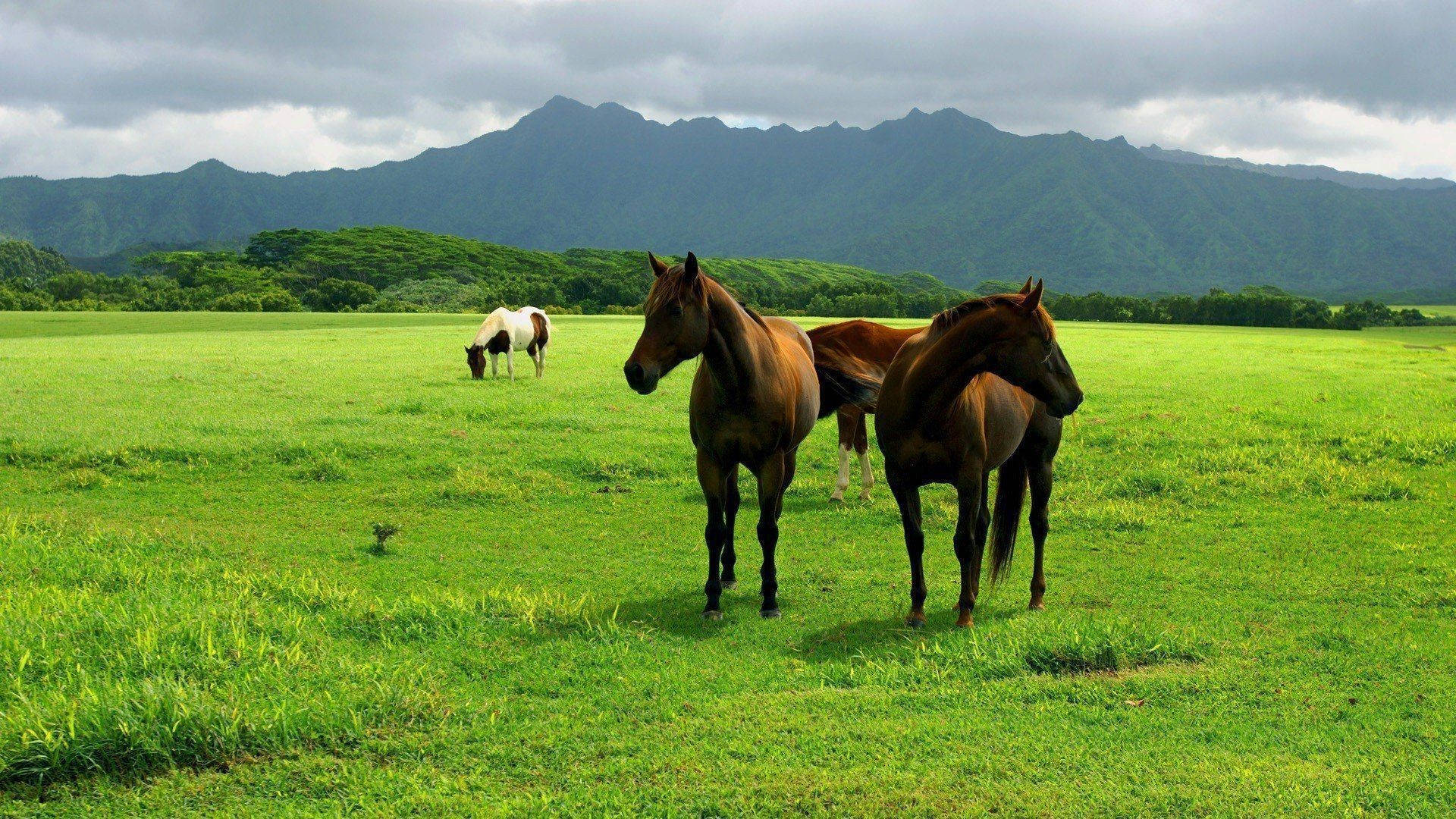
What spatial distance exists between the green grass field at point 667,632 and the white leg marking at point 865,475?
0.64 metres

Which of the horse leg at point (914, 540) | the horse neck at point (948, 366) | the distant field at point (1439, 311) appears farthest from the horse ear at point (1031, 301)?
the distant field at point (1439, 311)

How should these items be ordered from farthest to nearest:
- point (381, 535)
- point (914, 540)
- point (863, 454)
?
point (863, 454)
point (381, 535)
point (914, 540)

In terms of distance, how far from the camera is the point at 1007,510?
7.81 meters

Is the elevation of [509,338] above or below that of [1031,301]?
below

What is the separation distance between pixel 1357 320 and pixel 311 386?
6508 cm

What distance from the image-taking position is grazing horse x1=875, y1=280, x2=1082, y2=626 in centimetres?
631

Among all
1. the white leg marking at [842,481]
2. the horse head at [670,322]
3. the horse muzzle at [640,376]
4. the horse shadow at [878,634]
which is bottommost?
the horse shadow at [878,634]

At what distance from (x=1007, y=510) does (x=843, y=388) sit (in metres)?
4.00

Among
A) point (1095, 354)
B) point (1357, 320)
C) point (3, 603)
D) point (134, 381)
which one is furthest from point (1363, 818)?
point (1357, 320)

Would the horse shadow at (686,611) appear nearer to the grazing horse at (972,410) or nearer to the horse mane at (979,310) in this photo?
the grazing horse at (972,410)

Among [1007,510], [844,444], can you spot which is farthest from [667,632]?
[844,444]

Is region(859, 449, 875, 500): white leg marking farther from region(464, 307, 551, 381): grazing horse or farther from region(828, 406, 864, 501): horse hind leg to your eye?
region(464, 307, 551, 381): grazing horse

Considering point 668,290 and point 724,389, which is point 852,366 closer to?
point 724,389

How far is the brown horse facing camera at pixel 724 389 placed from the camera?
21.8ft
